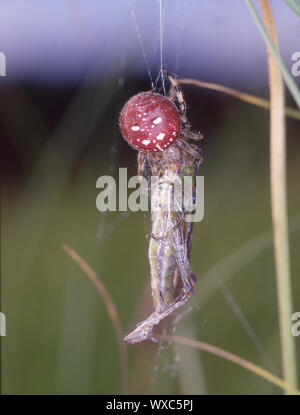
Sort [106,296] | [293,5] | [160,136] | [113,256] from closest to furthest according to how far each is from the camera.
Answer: [293,5] < [160,136] < [106,296] < [113,256]

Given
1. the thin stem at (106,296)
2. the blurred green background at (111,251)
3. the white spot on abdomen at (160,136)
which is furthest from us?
the blurred green background at (111,251)

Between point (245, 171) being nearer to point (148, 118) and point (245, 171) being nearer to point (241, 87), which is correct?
point (241, 87)

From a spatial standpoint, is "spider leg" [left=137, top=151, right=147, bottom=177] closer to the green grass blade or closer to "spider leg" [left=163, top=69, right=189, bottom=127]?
"spider leg" [left=163, top=69, right=189, bottom=127]

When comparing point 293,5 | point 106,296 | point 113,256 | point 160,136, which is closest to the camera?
point 293,5

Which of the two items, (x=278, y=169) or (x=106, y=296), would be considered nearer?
(x=278, y=169)

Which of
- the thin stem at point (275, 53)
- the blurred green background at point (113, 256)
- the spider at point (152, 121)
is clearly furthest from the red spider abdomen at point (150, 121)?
the blurred green background at point (113, 256)

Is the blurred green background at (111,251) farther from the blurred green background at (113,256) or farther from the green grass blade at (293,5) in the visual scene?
the green grass blade at (293,5)

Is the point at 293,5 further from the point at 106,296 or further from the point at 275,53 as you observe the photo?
the point at 106,296

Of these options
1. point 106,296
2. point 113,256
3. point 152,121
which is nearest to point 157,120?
point 152,121
